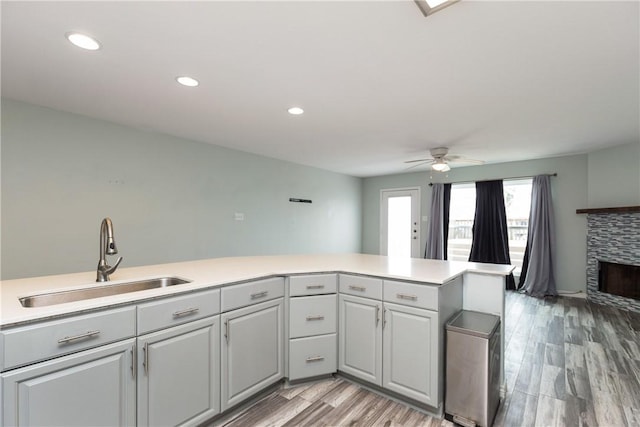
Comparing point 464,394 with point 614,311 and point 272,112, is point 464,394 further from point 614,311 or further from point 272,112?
point 614,311

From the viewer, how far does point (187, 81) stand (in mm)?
2285

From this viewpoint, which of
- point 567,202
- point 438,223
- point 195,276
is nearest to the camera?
point 195,276

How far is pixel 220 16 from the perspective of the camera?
1558 millimetres

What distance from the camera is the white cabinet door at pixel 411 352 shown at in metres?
1.91

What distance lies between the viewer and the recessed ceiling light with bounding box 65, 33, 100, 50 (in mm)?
1721

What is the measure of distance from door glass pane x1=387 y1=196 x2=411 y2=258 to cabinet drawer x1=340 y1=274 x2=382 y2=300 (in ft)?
15.7

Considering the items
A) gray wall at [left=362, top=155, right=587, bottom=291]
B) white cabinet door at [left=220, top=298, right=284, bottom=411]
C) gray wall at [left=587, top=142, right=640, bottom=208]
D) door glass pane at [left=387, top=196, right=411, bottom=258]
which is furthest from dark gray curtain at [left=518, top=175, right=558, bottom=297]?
white cabinet door at [left=220, top=298, right=284, bottom=411]

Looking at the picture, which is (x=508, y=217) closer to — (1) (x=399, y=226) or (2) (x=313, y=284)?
(1) (x=399, y=226)

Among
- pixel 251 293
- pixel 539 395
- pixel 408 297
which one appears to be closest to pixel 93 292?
pixel 251 293

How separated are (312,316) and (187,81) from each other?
2050 millimetres

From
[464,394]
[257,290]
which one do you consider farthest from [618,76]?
[257,290]

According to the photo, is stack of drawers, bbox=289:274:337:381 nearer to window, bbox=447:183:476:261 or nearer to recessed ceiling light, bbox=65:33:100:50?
recessed ceiling light, bbox=65:33:100:50

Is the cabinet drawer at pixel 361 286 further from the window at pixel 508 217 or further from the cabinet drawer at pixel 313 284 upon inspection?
the window at pixel 508 217

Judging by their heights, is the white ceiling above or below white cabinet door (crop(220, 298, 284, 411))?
above
